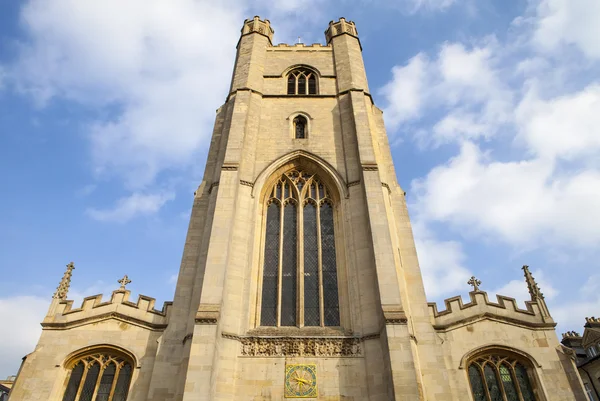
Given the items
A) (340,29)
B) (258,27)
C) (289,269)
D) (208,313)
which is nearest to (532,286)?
(289,269)

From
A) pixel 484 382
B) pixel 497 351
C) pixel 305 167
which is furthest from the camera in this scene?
pixel 305 167

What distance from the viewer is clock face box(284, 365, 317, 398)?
32.4 ft

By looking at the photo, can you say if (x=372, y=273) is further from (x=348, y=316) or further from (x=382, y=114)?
(x=382, y=114)

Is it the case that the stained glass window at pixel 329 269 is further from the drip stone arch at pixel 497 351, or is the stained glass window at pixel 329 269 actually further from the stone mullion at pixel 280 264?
the drip stone arch at pixel 497 351

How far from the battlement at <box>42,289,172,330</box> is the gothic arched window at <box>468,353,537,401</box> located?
7983 millimetres

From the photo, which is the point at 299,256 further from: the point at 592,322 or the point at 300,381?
the point at 592,322

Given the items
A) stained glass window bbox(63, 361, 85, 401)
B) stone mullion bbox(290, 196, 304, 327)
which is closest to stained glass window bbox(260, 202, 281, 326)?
stone mullion bbox(290, 196, 304, 327)

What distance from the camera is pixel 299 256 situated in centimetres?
1263

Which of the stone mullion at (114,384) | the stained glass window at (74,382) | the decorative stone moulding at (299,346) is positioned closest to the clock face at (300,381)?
the decorative stone moulding at (299,346)

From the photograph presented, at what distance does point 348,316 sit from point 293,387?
7.57 ft

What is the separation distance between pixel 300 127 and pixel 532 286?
30.4ft

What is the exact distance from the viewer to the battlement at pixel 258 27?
21.0m

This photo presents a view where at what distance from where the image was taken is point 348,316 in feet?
37.1

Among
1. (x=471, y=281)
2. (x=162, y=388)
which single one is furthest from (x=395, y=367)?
(x=162, y=388)
